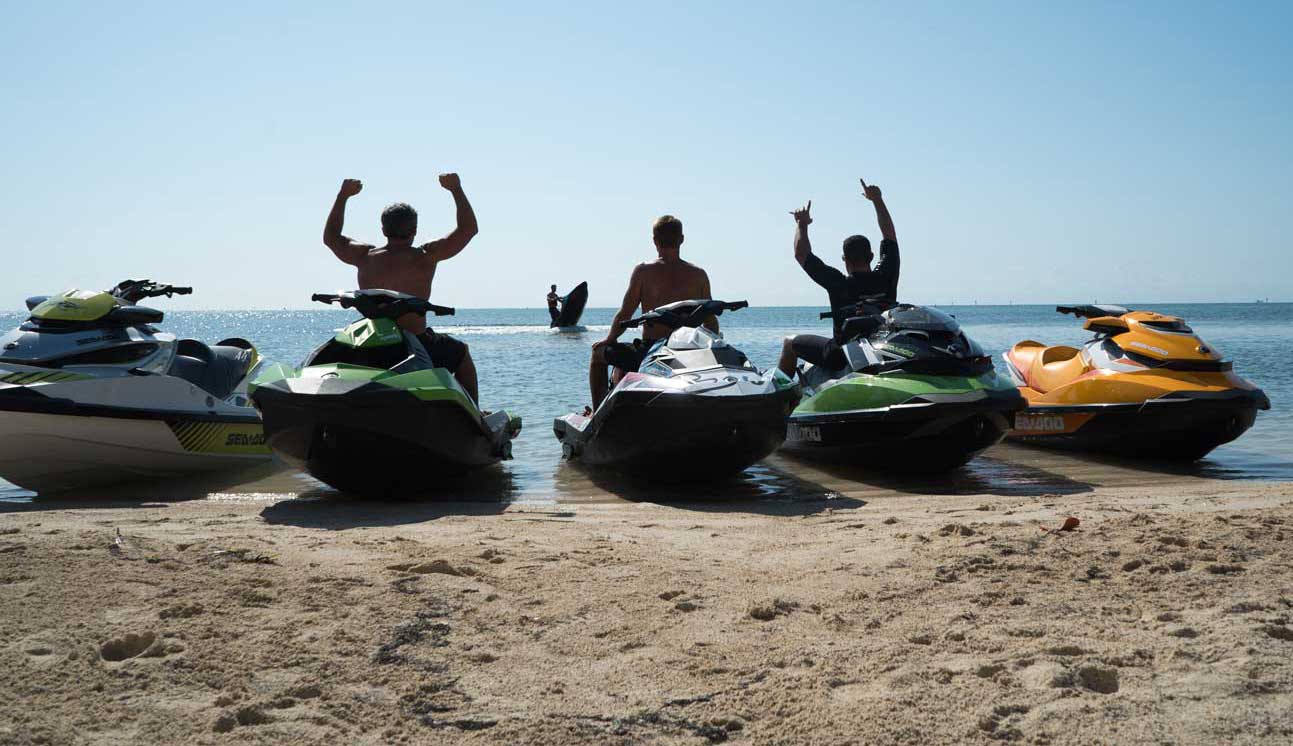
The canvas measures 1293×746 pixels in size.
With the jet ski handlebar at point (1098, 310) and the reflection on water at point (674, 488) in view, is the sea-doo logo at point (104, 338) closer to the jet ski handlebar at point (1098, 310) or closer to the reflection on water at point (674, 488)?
the reflection on water at point (674, 488)

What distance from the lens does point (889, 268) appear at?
27.6 feet

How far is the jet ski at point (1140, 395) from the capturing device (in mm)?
7496

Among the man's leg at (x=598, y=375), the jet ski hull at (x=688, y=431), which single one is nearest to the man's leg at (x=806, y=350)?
the man's leg at (x=598, y=375)

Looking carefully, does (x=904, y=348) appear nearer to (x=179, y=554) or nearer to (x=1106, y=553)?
(x=1106, y=553)

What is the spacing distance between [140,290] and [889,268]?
19.5ft

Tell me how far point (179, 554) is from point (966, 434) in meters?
5.13

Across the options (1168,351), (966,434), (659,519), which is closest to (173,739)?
(659,519)

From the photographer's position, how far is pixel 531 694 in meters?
2.54

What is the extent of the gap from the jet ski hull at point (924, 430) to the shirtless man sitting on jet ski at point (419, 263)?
2.72 metres

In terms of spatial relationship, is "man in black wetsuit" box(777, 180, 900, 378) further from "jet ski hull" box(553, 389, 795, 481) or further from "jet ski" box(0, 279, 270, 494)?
"jet ski" box(0, 279, 270, 494)

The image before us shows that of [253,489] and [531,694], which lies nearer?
[531,694]

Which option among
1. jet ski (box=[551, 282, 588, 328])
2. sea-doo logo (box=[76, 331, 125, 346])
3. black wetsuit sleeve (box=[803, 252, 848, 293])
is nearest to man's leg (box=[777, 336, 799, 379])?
black wetsuit sleeve (box=[803, 252, 848, 293])

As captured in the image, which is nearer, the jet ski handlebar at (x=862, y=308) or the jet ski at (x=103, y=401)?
the jet ski at (x=103, y=401)

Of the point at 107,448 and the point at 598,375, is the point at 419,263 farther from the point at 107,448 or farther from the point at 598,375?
the point at 107,448
